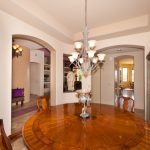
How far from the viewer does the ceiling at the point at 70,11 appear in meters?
2.66

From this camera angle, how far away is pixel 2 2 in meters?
2.34

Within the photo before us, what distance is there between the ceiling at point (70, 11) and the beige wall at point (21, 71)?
3946 millimetres

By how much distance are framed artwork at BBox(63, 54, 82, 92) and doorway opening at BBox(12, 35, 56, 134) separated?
589 millimetres

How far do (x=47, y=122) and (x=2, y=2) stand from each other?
2183 mm

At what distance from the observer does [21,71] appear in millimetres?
7207

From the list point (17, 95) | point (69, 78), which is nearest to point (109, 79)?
point (69, 78)

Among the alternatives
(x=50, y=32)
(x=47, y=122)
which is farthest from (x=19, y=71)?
(x=47, y=122)

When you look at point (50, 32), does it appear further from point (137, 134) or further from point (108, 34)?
point (137, 134)

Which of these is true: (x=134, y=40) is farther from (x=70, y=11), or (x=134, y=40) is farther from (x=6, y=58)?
(x=6, y=58)

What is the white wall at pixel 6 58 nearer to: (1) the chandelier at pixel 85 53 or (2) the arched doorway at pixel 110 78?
(1) the chandelier at pixel 85 53

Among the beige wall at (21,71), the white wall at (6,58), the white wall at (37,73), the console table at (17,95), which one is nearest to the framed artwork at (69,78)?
the white wall at (6,58)

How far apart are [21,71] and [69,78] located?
10.9 feet

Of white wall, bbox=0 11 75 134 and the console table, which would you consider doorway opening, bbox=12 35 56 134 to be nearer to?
the console table

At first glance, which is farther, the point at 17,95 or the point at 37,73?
the point at 37,73
